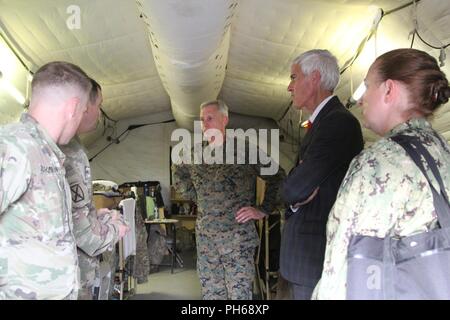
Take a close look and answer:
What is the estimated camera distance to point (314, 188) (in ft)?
5.19

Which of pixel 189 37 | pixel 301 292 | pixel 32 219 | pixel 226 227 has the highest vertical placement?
pixel 189 37

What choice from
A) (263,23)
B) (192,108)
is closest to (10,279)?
(263,23)

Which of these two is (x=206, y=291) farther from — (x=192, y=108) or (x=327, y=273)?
(x=192, y=108)

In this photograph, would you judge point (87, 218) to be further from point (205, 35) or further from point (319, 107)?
point (205, 35)

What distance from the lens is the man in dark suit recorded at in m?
1.57

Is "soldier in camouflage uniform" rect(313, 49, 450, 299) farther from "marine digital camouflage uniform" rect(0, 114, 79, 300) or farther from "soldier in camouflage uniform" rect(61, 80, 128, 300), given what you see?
"soldier in camouflage uniform" rect(61, 80, 128, 300)

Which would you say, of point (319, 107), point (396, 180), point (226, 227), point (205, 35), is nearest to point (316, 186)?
point (319, 107)

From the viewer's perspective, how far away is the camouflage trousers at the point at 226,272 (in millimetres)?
2656

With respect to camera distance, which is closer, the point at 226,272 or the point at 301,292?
the point at 301,292

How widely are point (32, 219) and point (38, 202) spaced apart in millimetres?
49

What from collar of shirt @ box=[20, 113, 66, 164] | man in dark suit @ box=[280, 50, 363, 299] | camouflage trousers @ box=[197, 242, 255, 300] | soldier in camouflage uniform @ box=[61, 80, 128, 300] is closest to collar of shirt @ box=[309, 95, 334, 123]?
man in dark suit @ box=[280, 50, 363, 299]

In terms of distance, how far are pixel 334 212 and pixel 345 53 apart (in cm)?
219

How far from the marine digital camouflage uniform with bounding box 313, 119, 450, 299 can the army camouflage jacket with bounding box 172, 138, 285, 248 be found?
160cm
